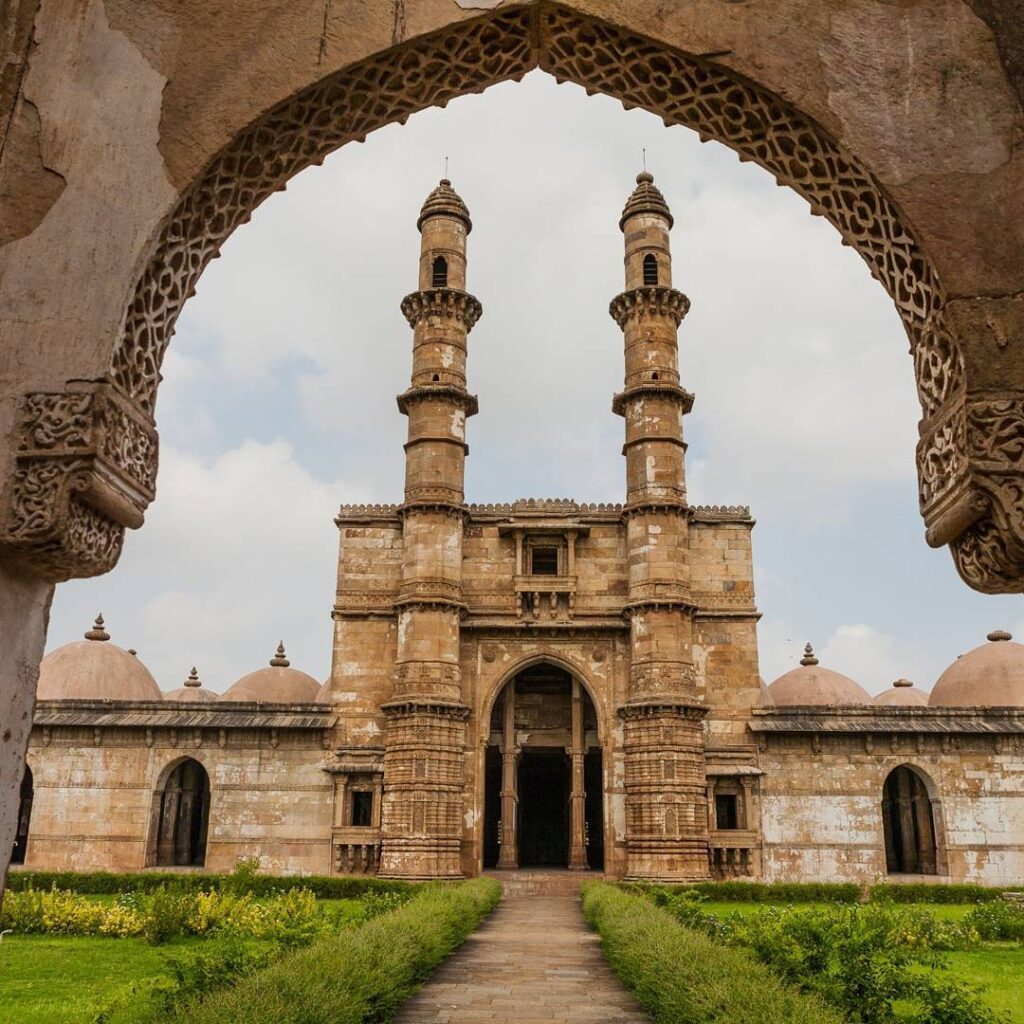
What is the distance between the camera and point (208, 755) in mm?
20109

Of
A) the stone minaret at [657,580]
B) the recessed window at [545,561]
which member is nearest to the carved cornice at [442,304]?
the stone minaret at [657,580]

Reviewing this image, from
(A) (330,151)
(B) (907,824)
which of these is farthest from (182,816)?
(A) (330,151)

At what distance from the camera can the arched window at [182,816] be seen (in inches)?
829

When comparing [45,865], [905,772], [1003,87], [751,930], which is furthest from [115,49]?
[905,772]

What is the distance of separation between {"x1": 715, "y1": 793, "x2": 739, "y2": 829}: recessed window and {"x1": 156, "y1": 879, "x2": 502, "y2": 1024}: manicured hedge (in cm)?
1027

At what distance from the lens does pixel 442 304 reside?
21.8m

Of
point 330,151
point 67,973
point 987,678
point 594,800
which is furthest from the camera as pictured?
point 594,800

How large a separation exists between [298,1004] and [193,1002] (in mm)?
586

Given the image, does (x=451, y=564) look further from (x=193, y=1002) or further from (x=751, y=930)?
(x=193, y=1002)

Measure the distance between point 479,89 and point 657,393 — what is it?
55.4 feet

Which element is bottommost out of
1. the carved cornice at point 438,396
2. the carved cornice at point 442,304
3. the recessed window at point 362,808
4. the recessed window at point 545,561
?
the recessed window at point 362,808

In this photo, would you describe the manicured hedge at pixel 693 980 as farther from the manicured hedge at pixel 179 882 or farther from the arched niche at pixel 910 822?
the arched niche at pixel 910 822

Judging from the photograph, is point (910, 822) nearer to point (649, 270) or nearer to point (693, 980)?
point (649, 270)

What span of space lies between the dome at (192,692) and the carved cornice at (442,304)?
1287 centimetres
